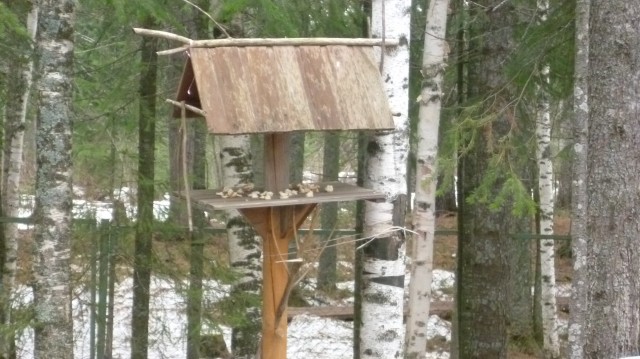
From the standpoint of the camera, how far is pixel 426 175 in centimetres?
689

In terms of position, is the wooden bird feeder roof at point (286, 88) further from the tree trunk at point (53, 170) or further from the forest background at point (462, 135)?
the tree trunk at point (53, 170)

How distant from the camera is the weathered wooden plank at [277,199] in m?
4.28

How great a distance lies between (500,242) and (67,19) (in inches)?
191

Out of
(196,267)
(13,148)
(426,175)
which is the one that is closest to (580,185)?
(426,175)

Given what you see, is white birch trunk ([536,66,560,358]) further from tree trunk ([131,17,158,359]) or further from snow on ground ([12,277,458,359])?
tree trunk ([131,17,158,359])

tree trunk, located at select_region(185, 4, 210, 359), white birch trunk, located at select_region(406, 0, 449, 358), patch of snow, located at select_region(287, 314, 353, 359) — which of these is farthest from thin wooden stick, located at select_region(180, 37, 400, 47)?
patch of snow, located at select_region(287, 314, 353, 359)

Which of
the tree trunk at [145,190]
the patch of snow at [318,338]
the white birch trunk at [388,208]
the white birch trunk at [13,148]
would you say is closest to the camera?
the white birch trunk at [388,208]

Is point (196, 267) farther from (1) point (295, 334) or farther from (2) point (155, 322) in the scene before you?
(1) point (295, 334)

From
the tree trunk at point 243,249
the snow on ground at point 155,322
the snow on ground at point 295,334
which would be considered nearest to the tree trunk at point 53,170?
the snow on ground at point 155,322

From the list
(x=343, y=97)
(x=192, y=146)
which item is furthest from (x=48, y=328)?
(x=192, y=146)

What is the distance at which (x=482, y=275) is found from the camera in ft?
27.9

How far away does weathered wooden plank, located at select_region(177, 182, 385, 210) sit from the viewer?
14.0ft

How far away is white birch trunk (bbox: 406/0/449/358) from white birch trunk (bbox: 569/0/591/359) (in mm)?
1578

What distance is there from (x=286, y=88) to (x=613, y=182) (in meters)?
2.77
